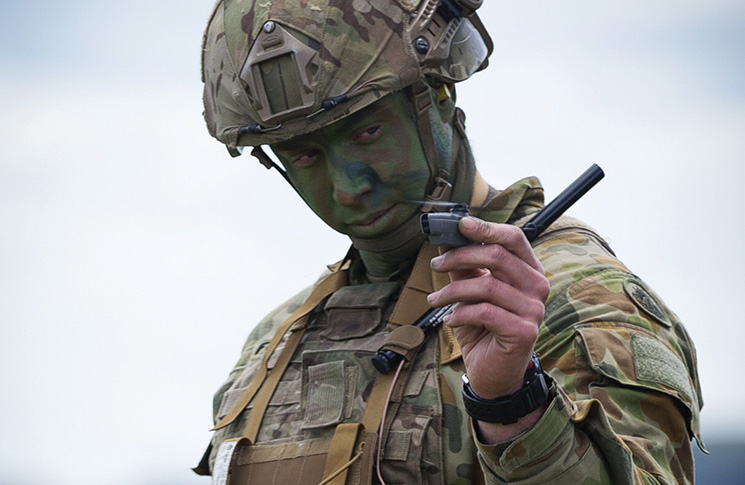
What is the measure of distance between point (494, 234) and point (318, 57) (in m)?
1.43

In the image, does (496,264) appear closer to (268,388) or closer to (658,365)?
(658,365)

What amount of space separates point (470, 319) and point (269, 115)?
1.51 metres

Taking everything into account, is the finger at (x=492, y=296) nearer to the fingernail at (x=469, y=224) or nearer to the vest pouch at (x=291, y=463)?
the fingernail at (x=469, y=224)

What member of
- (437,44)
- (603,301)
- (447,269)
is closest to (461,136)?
(437,44)

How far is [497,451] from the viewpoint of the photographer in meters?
2.81

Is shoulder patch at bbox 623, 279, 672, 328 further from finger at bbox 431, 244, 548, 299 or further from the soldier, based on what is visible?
finger at bbox 431, 244, 548, 299

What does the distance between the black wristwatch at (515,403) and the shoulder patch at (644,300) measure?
0.85m

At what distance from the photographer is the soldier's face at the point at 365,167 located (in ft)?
12.9

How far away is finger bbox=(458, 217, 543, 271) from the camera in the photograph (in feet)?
8.86

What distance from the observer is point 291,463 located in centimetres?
388

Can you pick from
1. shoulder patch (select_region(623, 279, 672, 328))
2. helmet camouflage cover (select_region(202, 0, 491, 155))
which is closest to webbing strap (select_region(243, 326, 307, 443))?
helmet camouflage cover (select_region(202, 0, 491, 155))

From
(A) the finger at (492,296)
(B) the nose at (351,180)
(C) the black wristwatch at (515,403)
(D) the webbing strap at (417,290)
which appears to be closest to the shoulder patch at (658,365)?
(C) the black wristwatch at (515,403)

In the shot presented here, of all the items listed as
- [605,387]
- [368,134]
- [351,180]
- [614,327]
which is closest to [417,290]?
[351,180]

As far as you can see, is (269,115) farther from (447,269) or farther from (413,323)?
(447,269)
